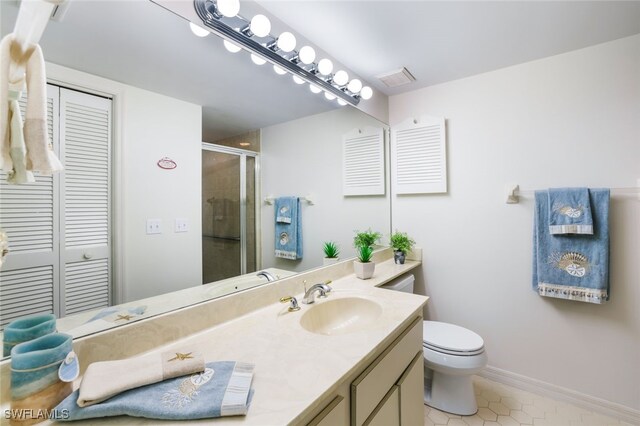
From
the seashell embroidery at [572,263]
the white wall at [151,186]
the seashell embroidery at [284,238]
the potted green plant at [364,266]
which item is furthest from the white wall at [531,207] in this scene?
the white wall at [151,186]

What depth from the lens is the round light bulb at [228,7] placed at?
1090 millimetres

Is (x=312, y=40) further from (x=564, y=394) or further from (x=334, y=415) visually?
(x=564, y=394)

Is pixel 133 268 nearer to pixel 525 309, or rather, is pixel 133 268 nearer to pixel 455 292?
pixel 455 292

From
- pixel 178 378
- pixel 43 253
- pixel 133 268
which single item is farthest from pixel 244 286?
pixel 43 253

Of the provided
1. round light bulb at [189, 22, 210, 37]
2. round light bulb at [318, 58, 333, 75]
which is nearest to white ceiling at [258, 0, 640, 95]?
round light bulb at [318, 58, 333, 75]

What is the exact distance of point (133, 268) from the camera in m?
0.92

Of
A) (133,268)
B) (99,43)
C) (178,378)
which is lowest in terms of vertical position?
(178,378)

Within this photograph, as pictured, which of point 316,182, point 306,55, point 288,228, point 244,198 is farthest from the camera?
point 316,182

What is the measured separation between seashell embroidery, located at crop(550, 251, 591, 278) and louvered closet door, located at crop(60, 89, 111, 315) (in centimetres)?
227

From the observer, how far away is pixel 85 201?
0.81 meters

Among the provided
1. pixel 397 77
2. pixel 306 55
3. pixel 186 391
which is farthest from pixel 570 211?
pixel 186 391

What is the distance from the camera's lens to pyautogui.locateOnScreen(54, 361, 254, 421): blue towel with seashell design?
0.57 metres

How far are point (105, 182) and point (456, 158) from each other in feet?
6.98

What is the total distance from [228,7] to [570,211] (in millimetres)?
2079
